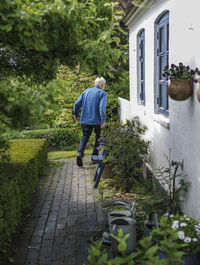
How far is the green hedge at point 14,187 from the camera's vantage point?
13.3 feet

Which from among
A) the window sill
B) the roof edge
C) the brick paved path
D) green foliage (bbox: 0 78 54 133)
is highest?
the roof edge

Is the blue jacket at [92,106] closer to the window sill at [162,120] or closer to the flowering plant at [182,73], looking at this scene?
the window sill at [162,120]

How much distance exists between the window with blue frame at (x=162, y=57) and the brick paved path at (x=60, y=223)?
2.14 m

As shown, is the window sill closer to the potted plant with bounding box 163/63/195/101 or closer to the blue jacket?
the potted plant with bounding box 163/63/195/101

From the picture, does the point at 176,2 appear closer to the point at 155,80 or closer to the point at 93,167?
the point at 155,80

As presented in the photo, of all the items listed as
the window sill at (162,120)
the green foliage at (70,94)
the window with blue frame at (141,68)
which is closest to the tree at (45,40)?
the window sill at (162,120)

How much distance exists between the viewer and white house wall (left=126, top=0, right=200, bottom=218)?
3.65m

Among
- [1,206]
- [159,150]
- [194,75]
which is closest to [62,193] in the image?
[159,150]

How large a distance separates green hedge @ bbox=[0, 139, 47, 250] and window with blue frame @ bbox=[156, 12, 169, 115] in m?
2.57

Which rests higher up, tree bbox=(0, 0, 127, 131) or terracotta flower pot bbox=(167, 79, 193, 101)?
tree bbox=(0, 0, 127, 131)

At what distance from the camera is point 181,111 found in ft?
13.7

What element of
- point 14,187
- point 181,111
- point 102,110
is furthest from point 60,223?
point 102,110

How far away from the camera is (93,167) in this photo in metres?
8.80

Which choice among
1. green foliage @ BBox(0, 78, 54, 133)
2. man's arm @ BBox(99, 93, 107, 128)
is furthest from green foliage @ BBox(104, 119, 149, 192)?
green foliage @ BBox(0, 78, 54, 133)
